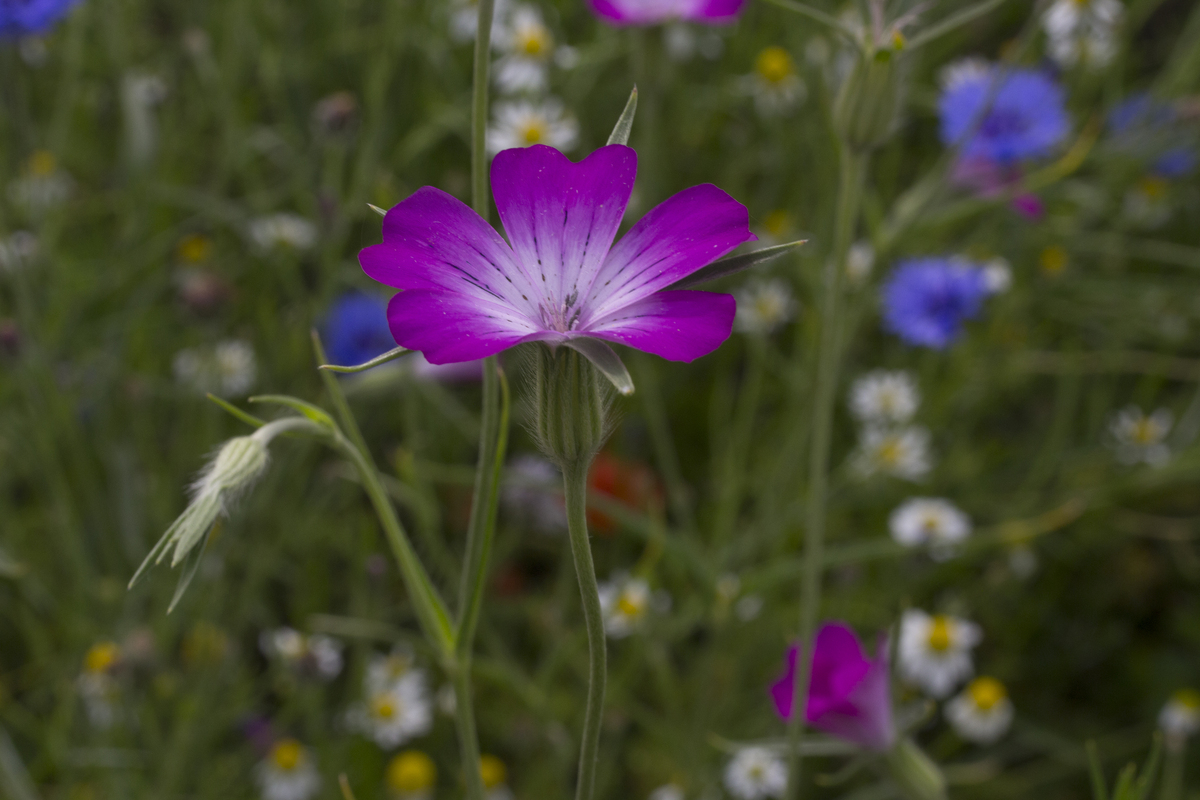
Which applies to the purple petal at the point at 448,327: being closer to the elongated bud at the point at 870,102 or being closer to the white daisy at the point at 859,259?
the elongated bud at the point at 870,102

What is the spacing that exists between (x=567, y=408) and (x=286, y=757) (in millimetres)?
936

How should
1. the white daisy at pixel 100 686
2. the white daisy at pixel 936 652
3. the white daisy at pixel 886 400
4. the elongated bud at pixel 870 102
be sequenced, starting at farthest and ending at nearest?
the white daisy at pixel 886 400, the white daisy at pixel 936 652, the white daisy at pixel 100 686, the elongated bud at pixel 870 102

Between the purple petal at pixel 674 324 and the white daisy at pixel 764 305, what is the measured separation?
1.09m

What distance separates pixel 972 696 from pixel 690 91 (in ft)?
3.77

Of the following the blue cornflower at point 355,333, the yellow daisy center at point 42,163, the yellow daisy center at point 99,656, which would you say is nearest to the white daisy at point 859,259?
the blue cornflower at point 355,333

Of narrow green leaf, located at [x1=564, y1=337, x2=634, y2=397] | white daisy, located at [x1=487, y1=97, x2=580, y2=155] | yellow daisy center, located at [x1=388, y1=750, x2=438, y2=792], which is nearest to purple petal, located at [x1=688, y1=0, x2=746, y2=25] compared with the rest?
white daisy, located at [x1=487, y1=97, x2=580, y2=155]

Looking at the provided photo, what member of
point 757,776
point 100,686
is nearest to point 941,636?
point 757,776

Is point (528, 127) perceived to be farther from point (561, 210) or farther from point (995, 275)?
point (561, 210)

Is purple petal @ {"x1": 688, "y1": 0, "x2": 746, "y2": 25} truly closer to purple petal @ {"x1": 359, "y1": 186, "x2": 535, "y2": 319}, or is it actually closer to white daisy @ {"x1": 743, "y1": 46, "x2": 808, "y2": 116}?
white daisy @ {"x1": 743, "y1": 46, "x2": 808, "y2": 116}

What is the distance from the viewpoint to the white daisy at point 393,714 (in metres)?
1.19

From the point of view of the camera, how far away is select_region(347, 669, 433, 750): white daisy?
119cm

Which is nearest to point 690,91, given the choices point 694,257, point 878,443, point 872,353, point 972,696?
point 872,353

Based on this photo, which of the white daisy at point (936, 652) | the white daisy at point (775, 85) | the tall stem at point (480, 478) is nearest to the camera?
the tall stem at point (480, 478)

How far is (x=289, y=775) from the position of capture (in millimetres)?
1203
